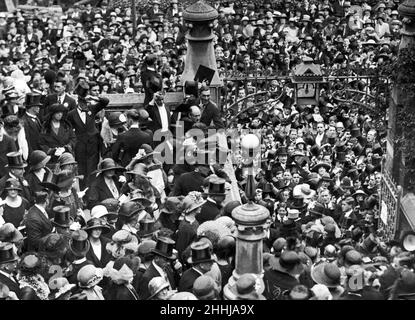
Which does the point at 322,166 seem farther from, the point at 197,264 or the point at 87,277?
the point at 87,277

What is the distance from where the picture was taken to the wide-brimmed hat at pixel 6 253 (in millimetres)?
13812

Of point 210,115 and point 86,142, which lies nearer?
point 86,142

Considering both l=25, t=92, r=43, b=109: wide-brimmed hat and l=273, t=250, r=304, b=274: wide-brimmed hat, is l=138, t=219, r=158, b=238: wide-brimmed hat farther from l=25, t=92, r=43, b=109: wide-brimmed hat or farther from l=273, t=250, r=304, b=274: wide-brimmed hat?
l=25, t=92, r=43, b=109: wide-brimmed hat

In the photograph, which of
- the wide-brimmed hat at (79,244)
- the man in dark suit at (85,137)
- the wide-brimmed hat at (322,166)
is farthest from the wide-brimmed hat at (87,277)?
the wide-brimmed hat at (322,166)

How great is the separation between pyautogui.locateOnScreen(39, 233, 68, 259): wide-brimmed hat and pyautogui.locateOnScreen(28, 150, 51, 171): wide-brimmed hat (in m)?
2.47

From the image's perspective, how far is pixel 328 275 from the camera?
13.2m

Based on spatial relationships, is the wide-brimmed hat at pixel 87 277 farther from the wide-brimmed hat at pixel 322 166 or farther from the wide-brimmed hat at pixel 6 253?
the wide-brimmed hat at pixel 322 166

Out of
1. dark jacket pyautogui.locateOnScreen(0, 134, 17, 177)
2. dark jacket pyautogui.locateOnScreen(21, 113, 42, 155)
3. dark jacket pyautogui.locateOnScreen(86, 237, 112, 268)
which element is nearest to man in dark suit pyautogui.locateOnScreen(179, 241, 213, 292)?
dark jacket pyautogui.locateOnScreen(86, 237, 112, 268)

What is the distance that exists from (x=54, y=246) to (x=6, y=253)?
67cm

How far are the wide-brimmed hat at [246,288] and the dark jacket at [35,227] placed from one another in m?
3.46

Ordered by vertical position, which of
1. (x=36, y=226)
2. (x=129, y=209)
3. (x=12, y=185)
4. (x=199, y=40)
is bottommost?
(x=36, y=226)

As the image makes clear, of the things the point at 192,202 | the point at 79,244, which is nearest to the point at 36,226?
the point at 79,244
